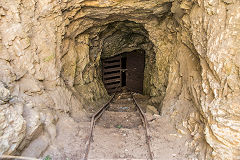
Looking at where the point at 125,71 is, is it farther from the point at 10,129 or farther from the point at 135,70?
the point at 10,129

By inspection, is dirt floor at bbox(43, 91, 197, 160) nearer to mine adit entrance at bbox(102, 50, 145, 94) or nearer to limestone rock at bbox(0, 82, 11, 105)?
limestone rock at bbox(0, 82, 11, 105)

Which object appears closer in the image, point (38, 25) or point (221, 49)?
point (221, 49)

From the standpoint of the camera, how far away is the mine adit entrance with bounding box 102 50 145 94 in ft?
41.3

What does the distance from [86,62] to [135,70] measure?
19.5 ft

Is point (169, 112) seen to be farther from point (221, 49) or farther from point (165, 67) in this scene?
point (221, 49)

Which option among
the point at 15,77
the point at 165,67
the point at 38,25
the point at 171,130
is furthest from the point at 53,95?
the point at 165,67

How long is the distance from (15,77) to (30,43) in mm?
950

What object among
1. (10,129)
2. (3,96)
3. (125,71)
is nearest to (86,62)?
(3,96)

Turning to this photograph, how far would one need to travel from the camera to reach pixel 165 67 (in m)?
7.70

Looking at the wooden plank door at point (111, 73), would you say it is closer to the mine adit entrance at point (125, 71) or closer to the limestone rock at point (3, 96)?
the mine adit entrance at point (125, 71)

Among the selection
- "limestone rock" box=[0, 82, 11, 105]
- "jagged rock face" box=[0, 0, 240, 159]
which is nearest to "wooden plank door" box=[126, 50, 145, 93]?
"jagged rock face" box=[0, 0, 240, 159]

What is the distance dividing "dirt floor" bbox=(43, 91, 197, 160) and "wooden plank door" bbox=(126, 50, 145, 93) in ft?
23.7

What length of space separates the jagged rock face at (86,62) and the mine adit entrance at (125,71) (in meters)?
4.78

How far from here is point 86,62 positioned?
308 inches
